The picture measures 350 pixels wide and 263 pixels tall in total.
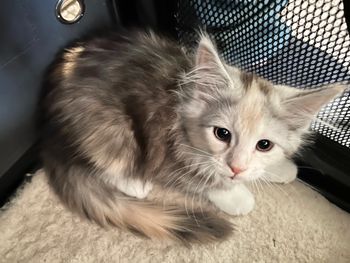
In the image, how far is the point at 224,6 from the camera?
1124 millimetres

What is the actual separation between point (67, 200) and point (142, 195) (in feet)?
0.65

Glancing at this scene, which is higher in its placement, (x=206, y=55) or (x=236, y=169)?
(x=206, y=55)

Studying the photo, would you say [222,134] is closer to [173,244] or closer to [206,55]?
[206,55]

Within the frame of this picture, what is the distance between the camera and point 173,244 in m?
1.21

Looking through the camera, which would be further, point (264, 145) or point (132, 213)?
point (132, 213)

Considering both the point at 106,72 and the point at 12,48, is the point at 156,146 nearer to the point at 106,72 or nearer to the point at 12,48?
the point at 106,72

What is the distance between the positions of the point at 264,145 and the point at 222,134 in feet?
0.31

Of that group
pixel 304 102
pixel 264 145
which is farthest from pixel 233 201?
pixel 304 102

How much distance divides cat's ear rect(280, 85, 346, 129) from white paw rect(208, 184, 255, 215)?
1.00 ft

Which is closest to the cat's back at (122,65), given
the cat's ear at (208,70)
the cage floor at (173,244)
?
the cat's ear at (208,70)

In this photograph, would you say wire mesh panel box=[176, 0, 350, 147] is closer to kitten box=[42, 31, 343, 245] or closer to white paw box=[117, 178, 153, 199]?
kitten box=[42, 31, 343, 245]

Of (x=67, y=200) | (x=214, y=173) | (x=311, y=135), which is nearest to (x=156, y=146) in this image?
(x=214, y=173)

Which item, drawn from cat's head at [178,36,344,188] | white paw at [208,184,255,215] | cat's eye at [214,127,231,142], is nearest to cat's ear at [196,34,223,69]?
cat's head at [178,36,344,188]

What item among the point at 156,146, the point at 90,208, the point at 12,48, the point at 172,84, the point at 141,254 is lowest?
the point at 141,254
